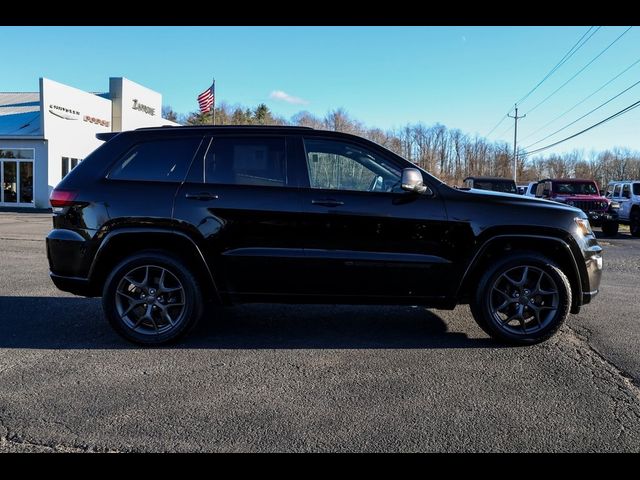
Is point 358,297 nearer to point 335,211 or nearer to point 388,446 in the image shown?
point 335,211

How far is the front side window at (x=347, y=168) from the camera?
178 inches

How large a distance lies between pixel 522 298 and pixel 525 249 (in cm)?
45

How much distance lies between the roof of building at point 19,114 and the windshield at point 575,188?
24374mm

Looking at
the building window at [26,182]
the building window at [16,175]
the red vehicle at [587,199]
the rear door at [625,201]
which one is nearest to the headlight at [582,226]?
the red vehicle at [587,199]

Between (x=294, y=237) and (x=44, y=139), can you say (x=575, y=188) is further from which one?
(x=44, y=139)

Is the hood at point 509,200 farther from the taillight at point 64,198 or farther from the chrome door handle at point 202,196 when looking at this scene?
the taillight at point 64,198

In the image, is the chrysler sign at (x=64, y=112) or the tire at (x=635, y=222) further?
the chrysler sign at (x=64, y=112)

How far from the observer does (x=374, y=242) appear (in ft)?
14.5

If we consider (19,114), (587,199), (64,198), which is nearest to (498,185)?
(587,199)

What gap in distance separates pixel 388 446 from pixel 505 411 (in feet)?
3.12

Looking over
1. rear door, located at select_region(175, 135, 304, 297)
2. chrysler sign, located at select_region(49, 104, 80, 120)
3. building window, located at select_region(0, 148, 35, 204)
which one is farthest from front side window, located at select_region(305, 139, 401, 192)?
building window, located at select_region(0, 148, 35, 204)
